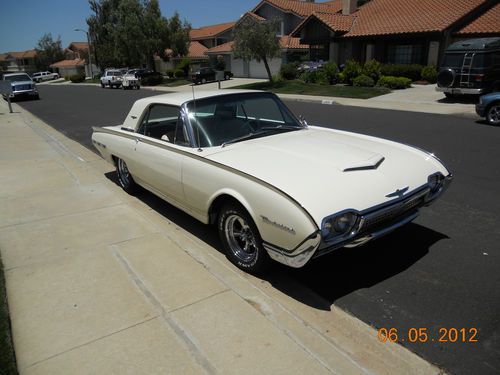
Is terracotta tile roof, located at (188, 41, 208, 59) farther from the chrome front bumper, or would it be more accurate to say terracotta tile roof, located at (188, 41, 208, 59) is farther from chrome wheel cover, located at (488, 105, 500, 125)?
the chrome front bumper

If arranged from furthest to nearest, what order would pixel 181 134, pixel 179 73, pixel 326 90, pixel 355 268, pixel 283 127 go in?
1. pixel 179 73
2. pixel 326 90
3. pixel 283 127
4. pixel 181 134
5. pixel 355 268

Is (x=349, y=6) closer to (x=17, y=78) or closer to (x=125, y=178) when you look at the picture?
(x=17, y=78)

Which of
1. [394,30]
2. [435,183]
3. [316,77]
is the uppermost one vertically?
[394,30]

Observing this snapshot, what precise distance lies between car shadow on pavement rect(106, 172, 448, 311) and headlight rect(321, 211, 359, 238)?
627 millimetres

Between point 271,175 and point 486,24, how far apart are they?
85.0 feet

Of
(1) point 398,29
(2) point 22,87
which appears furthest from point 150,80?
(1) point 398,29

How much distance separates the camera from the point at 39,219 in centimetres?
504

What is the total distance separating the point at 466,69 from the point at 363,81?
7.03 metres

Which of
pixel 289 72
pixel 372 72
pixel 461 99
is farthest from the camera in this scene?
pixel 289 72

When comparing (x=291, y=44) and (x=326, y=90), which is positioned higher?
(x=291, y=44)

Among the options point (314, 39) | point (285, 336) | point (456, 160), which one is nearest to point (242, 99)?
point (285, 336)

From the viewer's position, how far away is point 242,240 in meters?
3.70

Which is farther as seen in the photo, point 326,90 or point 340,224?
point 326,90

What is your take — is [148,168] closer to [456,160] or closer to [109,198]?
[109,198]
